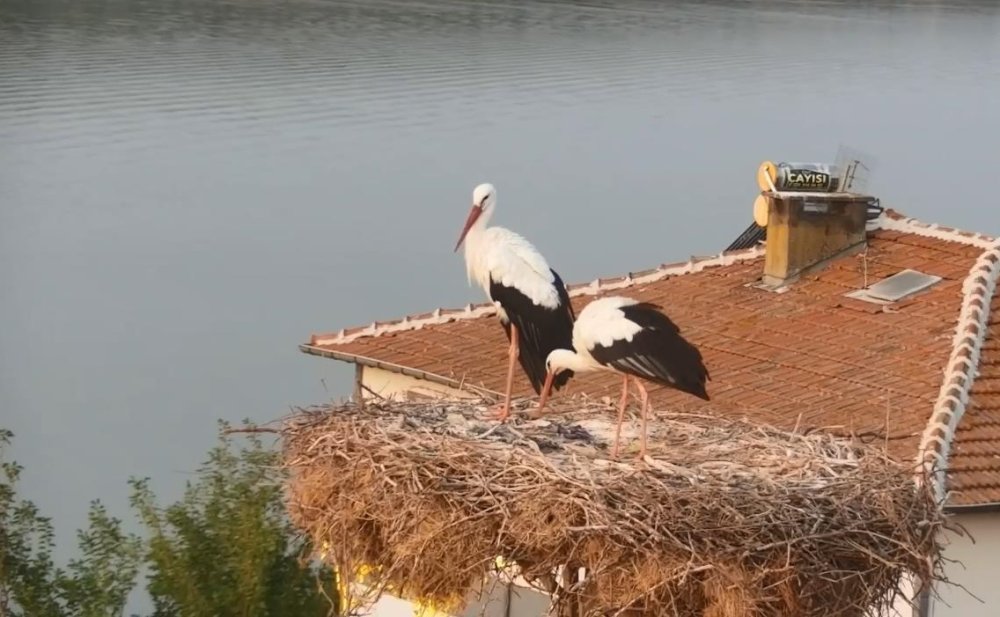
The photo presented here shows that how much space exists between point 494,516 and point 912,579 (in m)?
2.38

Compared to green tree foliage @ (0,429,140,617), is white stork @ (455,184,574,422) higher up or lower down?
higher up

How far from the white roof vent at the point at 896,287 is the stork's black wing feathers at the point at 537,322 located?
468cm

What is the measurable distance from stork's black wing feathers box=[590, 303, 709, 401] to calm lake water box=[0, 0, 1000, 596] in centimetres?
766

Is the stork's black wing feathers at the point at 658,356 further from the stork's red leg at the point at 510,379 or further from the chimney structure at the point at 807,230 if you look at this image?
the chimney structure at the point at 807,230

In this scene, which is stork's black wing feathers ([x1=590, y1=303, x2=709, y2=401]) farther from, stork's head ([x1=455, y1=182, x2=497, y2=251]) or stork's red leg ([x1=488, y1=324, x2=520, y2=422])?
stork's head ([x1=455, y1=182, x2=497, y2=251])

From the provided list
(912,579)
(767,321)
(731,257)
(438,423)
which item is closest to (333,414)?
Result: (438,423)

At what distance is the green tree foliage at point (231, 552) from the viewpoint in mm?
9594

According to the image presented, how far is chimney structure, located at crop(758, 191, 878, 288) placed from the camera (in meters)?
13.0

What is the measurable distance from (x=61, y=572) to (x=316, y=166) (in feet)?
61.8

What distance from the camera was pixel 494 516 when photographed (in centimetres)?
609

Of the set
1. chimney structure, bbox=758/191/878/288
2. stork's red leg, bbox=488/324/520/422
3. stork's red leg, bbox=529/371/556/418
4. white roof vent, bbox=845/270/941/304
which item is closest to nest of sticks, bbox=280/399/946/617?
stork's red leg, bbox=488/324/520/422

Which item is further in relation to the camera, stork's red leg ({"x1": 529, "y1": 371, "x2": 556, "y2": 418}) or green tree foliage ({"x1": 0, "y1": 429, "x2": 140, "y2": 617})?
green tree foliage ({"x1": 0, "y1": 429, "x2": 140, "y2": 617})

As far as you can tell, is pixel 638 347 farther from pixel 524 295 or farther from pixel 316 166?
pixel 316 166

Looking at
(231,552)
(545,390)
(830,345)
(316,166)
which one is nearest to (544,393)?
(545,390)
